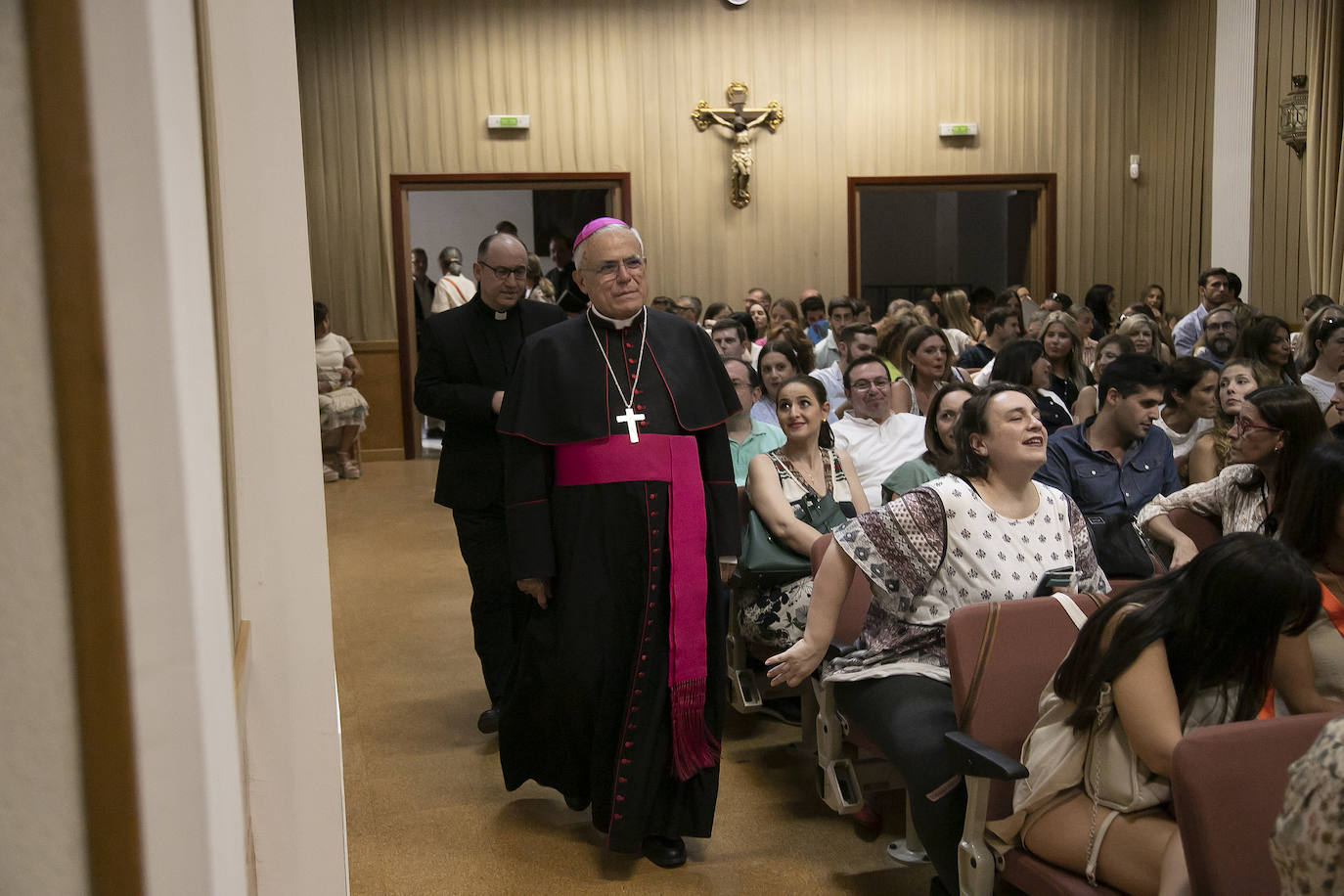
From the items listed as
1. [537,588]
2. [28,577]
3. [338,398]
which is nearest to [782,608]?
[537,588]

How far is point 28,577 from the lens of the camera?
2.17ft

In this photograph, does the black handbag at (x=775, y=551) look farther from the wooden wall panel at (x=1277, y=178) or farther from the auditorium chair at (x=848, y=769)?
the wooden wall panel at (x=1277, y=178)

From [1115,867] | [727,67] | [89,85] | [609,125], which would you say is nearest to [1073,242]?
[727,67]

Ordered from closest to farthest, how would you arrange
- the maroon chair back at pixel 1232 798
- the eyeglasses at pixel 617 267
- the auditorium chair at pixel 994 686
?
the maroon chair back at pixel 1232 798, the auditorium chair at pixel 994 686, the eyeglasses at pixel 617 267

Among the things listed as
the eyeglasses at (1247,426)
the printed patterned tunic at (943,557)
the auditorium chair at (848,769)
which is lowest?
the auditorium chair at (848,769)

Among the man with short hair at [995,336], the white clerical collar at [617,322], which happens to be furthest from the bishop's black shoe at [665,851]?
the man with short hair at [995,336]

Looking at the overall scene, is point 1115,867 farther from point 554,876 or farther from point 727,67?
point 727,67

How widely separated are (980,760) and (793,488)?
195 centimetres

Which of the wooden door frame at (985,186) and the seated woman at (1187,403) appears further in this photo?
the wooden door frame at (985,186)

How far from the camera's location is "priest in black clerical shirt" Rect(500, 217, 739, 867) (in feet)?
11.0

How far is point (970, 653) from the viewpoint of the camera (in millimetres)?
2715

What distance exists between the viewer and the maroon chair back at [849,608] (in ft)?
12.3

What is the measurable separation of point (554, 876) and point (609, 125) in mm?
10407

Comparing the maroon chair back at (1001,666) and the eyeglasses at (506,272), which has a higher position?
the eyeglasses at (506,272)
